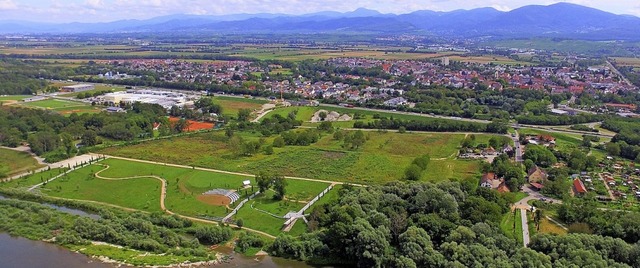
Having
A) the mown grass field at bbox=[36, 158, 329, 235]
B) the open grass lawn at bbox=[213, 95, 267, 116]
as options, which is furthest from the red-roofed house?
the open grass lawn at bbox=[213, 95, 267, 116]

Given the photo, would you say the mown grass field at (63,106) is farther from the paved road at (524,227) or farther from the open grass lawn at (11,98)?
the paved road at (524,227)

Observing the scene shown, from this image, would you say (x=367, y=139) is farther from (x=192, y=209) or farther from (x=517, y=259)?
(x=517, y=259)

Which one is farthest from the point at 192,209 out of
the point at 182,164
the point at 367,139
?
the point at 367,139

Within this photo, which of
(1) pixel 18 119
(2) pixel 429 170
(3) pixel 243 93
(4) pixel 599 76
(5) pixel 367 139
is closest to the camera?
(2) pixel 429 170

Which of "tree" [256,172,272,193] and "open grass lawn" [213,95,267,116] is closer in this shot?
"tree" [256,172,272,193]

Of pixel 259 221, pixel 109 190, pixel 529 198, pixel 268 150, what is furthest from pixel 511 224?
pixel 109 190

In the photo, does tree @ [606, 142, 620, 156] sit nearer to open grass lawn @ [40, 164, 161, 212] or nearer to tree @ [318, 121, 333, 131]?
tree @ [318, 121, 333, 131]

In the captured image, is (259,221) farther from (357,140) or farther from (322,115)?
(322,115)
